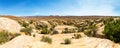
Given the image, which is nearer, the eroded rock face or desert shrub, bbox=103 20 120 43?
desert shrub, bbox=103 20 120 43

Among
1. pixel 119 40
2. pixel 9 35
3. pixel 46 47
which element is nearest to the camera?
pixel 46 47

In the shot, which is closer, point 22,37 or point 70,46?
point 70,46

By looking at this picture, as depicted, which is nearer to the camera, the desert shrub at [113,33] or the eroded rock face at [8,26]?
the desert shrub at [113,33]

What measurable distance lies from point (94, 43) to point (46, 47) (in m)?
3.62

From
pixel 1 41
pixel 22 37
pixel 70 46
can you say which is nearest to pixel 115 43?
pixel 70 46

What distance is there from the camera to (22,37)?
60.8 ft

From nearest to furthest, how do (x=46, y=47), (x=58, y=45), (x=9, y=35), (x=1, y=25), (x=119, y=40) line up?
(x=46, y=47)
(x=58, y=45)
(x=119, y=40)
(x=9, y=35)
(x=1, y=25)

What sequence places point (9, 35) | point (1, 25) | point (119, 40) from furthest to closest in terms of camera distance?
point (1, 25) < point (9, 35) < point (119, 40)

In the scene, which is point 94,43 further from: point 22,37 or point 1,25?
point 1,25

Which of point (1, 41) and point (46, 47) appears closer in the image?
point (46, 47)

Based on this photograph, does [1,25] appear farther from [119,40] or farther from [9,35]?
[119,40]

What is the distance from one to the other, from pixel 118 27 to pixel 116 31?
771 millimetres

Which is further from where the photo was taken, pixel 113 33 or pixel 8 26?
pixel 8 26

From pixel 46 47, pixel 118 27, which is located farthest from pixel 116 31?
pixel 46 47
